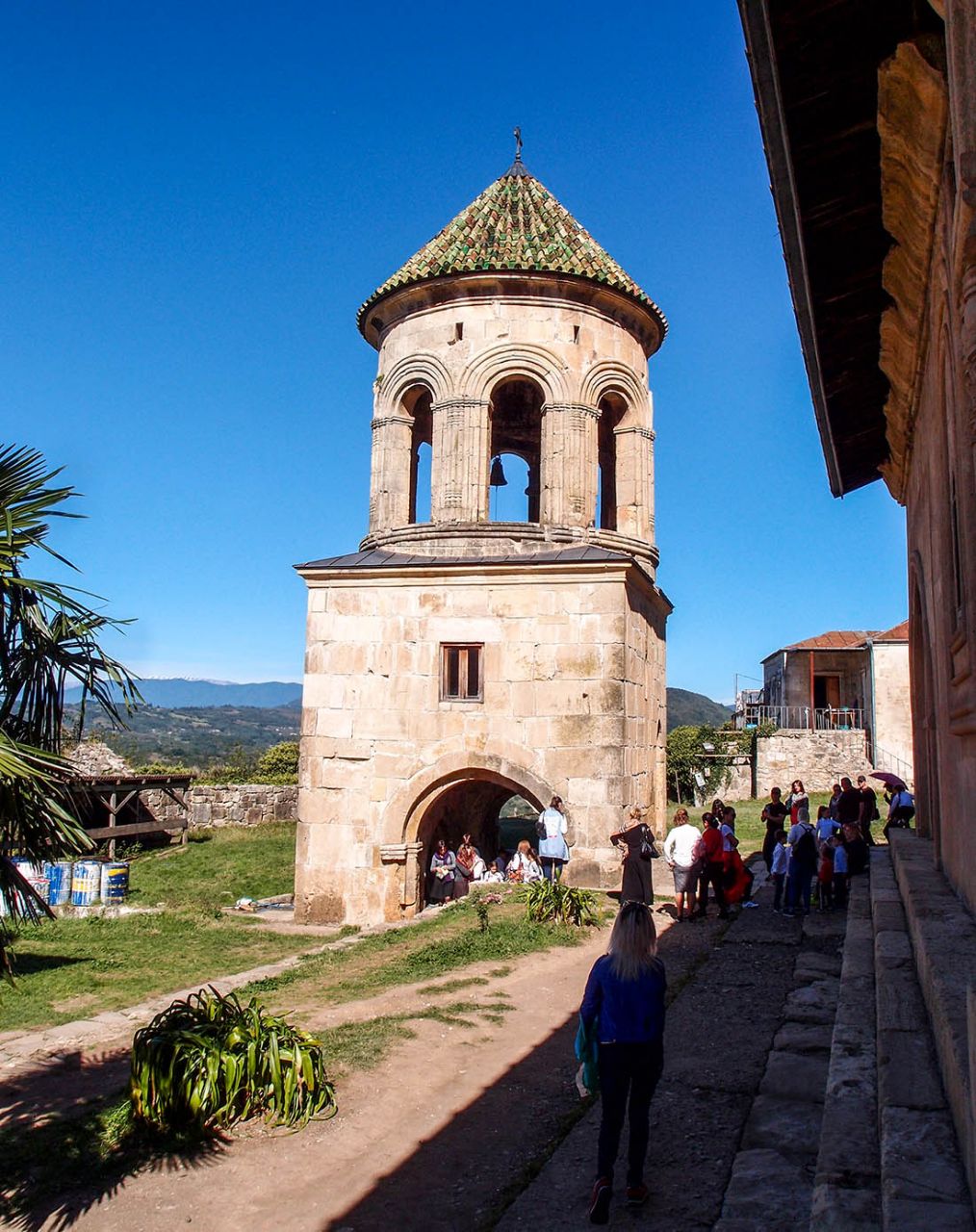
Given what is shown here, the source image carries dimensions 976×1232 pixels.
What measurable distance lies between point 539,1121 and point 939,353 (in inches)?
168

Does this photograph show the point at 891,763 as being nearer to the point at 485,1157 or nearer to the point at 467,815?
the point at 467,815

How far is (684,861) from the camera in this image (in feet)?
31.6

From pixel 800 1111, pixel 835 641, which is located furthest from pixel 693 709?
pixel 800 1111

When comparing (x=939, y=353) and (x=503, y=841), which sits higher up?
(x=939, y=353)

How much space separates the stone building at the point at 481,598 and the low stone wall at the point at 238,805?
1012cm

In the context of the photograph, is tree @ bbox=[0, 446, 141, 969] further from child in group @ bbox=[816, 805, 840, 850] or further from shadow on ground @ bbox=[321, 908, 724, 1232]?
child in group @ bbox=[816, 805, 840, 850]

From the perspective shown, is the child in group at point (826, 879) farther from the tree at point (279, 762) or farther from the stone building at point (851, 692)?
the tree at point (279, 762)

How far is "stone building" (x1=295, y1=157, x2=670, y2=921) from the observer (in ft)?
39.5

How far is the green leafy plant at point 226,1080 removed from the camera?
5.09 m

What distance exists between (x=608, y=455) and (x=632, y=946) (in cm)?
1220

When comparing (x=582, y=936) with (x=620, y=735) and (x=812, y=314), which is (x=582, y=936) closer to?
(x=620, y=735)

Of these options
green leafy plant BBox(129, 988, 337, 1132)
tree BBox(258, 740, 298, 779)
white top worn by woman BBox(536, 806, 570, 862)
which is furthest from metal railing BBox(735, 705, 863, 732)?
green leafy plant BBox(129, 988, 337, 1132)

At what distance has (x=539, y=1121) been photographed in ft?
16.8

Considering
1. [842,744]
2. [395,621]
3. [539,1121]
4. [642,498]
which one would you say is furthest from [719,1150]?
[842,744]
